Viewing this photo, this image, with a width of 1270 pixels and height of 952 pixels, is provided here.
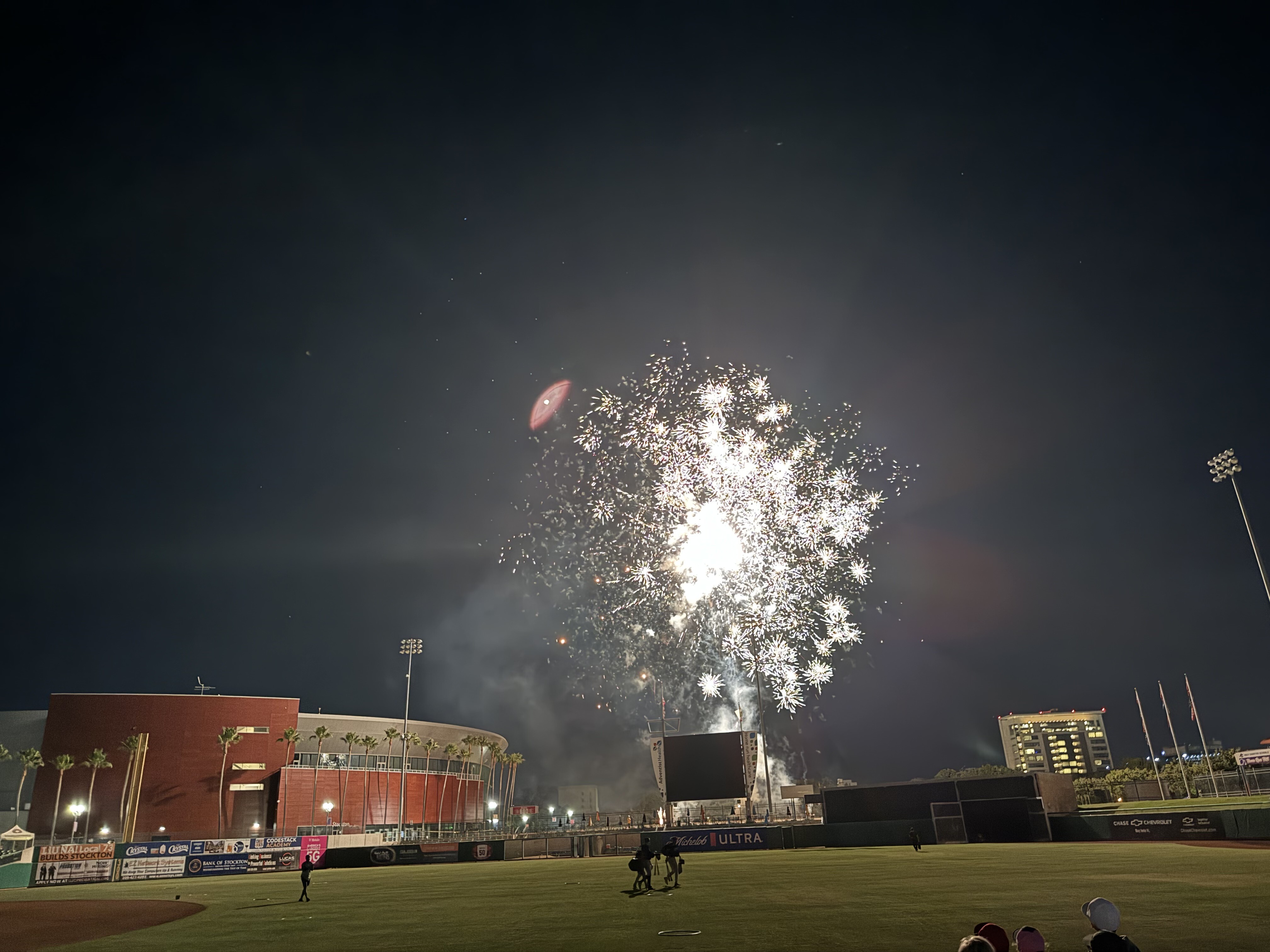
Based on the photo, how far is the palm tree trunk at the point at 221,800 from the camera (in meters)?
97.1

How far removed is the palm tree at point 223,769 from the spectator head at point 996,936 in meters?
108

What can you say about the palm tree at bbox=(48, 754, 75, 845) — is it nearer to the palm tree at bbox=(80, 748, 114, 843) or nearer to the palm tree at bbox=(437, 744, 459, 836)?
the palm tree at bbox=(80, 748, 114, 843)

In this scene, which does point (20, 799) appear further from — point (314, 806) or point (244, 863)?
point (244, 863)

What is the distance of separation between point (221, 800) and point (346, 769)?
50.5 ft

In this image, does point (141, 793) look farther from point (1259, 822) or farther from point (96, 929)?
point (1259, 822)

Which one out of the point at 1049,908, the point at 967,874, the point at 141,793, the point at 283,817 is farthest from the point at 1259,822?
the point at 141,793

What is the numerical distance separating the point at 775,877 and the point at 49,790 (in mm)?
102570

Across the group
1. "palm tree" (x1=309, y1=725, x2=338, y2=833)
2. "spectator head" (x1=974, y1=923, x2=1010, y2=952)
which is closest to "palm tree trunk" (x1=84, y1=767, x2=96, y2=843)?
"palm tree" (x1=309, y1=725, x2=338, y2=833)

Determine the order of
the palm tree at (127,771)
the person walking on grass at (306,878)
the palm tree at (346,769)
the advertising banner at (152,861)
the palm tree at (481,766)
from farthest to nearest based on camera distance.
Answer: the palm tree at (481,766) < the palm tree at (346,769) < the palm tree at (127,771) < the advertising banner at (152,861) < the person walking on grass at (306,878)

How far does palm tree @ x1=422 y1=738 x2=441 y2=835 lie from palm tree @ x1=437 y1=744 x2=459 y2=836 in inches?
18.0

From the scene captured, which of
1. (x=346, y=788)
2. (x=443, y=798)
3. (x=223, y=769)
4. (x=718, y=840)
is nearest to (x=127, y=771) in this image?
(x=223, y=769)

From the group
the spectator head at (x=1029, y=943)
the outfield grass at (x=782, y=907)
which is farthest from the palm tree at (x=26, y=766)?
the spectator head at (x=1029, y=943)

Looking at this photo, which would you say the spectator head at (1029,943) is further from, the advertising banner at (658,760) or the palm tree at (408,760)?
the palm tree at (408,760)

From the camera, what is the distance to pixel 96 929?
1006 inches
